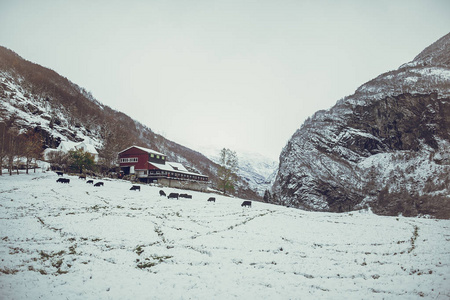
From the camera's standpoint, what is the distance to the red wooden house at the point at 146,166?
80.9 metres

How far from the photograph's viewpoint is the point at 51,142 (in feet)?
316

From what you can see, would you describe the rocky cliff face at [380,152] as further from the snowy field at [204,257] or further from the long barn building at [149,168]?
the snowy field at [204,257]

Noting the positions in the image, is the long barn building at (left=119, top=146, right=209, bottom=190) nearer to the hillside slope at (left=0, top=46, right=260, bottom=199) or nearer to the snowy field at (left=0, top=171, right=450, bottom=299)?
the hillside slope at (left=0, top=46, right=260, bottom=199)

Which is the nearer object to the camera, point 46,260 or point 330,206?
point 46,260

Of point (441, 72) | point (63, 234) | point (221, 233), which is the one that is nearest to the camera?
point (63, 234)

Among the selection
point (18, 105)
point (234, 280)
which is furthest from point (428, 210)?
point (18, 105)

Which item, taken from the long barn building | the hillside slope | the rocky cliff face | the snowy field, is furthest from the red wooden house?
the rocky cliff face

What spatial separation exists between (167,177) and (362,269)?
2813 inches

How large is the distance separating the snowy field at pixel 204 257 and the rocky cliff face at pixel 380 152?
66.2 m

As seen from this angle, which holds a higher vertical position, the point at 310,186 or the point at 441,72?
the point at 441,72

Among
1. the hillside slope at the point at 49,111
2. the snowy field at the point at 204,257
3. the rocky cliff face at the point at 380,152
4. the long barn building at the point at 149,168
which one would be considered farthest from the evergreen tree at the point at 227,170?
the snowy field at the point at 204,257

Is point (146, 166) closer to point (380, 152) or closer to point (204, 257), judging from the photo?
point (204, 257)

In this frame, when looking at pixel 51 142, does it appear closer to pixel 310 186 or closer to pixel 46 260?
pixel 46 260

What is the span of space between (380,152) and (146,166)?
3943 inches
